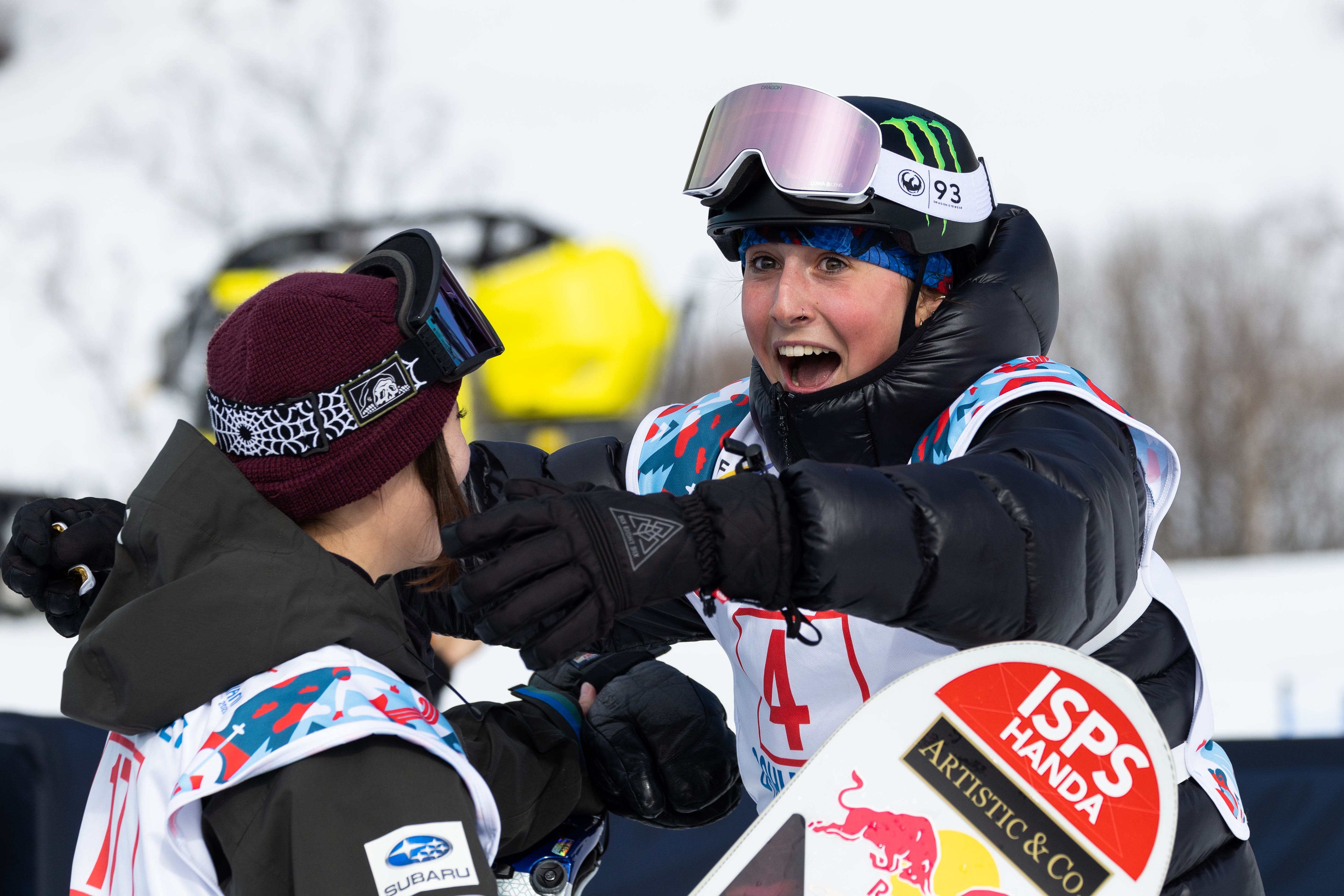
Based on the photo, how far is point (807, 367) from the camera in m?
1.90

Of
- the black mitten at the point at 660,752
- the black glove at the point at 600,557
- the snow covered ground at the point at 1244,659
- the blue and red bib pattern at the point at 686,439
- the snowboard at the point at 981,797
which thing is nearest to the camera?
the black glove at the point at 600,557

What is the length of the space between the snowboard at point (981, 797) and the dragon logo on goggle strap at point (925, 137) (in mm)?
860

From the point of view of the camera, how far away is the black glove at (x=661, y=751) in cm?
170

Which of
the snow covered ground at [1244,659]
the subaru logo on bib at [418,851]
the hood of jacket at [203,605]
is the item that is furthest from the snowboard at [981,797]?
the snow covered ground at [1244,659]

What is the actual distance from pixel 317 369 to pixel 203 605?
0.29m

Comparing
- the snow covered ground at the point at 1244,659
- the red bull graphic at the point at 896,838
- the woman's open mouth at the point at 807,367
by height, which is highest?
the woman's open mouth at the point at 807,367

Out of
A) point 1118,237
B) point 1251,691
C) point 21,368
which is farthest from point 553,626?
point 21,368

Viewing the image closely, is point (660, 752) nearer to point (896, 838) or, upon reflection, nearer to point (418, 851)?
point (896, 838)

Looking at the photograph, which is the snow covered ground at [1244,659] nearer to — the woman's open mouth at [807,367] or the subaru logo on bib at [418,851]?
the woman's open mouth at [807,367]

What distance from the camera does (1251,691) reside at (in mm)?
3404

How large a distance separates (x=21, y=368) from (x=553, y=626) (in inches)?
683

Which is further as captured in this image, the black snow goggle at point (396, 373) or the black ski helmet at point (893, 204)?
the black ski helmet at point (893, 204)

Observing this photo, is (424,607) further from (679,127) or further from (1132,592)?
(679,127)

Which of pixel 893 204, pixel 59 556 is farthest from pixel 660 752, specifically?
pixel 59 556
